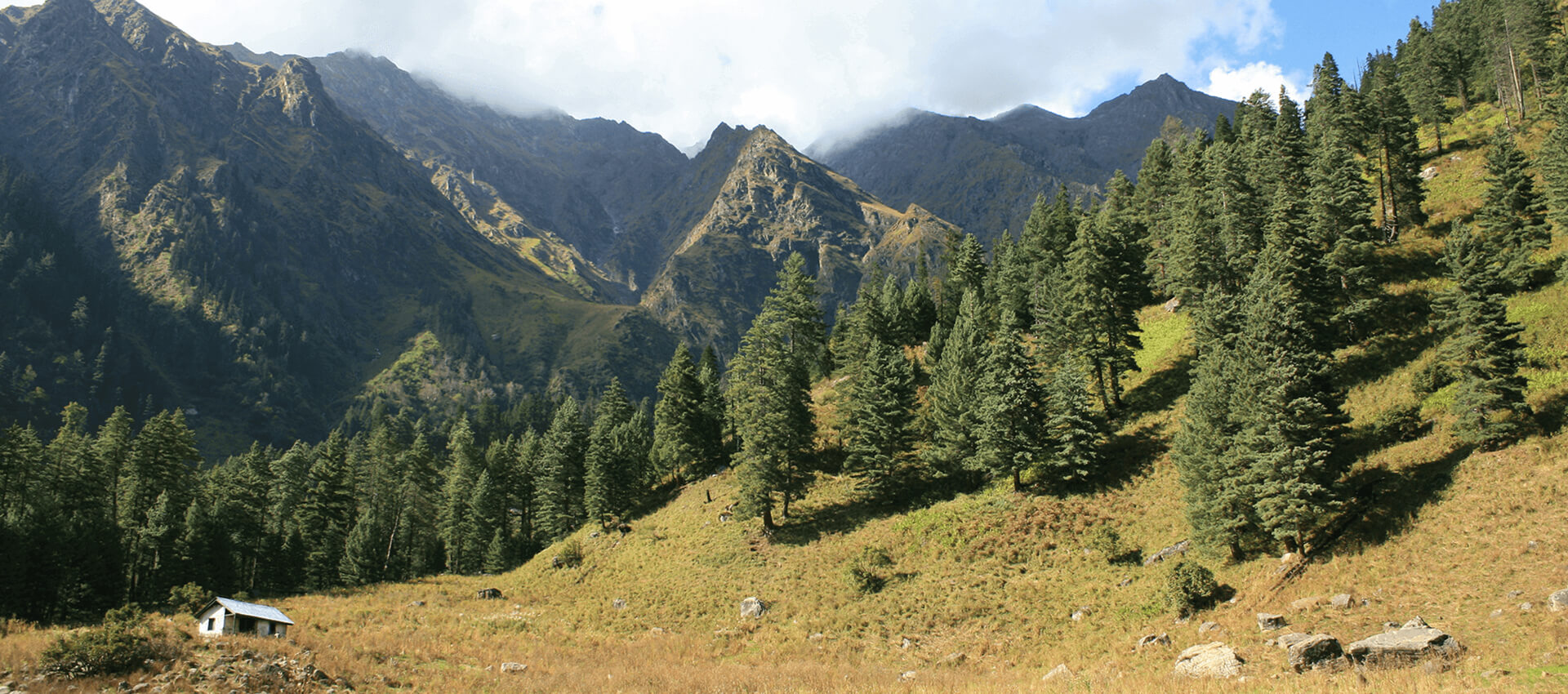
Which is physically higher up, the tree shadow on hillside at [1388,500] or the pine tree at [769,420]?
the pine tree at [769,420]

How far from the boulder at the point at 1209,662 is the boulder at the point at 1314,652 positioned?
1.60 metres

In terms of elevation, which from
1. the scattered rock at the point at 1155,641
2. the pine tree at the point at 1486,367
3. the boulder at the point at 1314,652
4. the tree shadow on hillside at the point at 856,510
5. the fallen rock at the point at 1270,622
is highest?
the pine tree at the point at 1486,367

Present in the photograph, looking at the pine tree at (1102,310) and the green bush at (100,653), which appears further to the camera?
the pine tree at (1102,310)

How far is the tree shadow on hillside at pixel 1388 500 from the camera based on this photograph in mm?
30781

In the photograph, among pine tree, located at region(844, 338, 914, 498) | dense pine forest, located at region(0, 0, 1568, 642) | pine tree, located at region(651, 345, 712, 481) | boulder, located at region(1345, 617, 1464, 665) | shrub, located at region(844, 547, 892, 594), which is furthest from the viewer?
pine tree, located at region(651, 345, 712, 481)

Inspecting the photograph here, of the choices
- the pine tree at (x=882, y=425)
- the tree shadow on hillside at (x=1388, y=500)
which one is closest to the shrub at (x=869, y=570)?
the pine tree at (x=882, y=425)

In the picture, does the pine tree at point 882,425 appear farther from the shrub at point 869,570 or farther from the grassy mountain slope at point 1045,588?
the shrub at point 869,570

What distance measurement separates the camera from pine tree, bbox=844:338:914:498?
5097 centimetres

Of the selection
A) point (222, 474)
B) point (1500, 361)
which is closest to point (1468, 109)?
point (1500, 361)

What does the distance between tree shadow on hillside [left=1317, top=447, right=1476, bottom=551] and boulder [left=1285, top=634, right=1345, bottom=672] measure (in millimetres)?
12332

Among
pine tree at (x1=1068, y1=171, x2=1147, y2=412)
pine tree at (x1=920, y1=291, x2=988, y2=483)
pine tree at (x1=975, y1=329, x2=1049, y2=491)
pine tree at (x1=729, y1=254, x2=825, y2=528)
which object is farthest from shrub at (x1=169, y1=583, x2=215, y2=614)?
pine tree at (x1=1068, y1=171, x2=1147, y2=412)

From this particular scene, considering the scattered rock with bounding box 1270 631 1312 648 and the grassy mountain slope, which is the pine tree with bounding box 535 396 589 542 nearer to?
the grassy mountain slope

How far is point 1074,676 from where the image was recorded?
24.1 metres

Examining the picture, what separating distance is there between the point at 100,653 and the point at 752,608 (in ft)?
91.6
